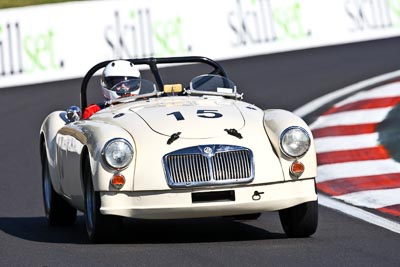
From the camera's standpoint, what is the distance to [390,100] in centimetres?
1582

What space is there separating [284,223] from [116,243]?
3.80 feet

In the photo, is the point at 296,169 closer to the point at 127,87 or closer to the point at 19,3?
the point at 127,87

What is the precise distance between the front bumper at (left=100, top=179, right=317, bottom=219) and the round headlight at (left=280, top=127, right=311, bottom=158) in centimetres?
26

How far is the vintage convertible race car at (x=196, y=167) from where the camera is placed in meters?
7.91

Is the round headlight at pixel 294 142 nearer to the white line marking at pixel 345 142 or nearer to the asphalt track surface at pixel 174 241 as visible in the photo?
the asphalt track surface at pixel 174 241

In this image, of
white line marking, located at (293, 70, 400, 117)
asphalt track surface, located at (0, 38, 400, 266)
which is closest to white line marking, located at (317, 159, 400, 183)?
asphalt track surface, located at (0, 38, 400, 266)

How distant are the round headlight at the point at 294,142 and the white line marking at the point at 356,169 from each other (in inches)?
109

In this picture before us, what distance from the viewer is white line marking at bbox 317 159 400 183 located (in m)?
11.0

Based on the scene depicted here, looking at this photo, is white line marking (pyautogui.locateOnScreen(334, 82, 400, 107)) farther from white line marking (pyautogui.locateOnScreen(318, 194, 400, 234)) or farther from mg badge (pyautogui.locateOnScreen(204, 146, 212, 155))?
mg badge (pyautogui.locateOnScreen(204, 146, 212, 155))

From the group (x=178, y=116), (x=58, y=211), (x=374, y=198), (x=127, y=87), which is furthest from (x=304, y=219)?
(x=58, y=211)

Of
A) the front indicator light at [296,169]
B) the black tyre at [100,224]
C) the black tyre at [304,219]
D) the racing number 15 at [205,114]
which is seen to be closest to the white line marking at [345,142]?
the racing number 15 at [205,114]

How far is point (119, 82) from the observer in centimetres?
966

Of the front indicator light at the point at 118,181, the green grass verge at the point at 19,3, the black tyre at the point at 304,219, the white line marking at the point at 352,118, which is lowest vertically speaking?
the black tyre at the point at 304,219

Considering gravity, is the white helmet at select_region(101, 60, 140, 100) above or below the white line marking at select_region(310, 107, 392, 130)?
above
